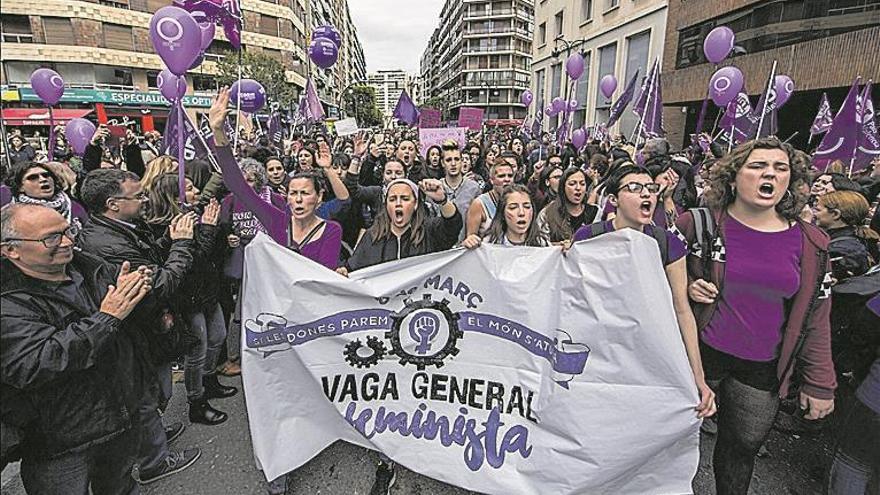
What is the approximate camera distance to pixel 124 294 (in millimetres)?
2064

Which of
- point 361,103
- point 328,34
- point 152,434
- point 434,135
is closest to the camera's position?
point 152,434

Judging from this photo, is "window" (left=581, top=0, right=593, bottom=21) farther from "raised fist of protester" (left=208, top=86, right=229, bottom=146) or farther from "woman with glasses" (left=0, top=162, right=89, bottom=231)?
"woman with glasses" (left=0, top=162, right=89, bottom=231)

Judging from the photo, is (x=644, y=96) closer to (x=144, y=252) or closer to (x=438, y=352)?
(x=438, y=352)

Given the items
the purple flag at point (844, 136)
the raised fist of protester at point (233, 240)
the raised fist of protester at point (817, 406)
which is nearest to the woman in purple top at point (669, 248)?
the raised fist of protester at point (817, 406)

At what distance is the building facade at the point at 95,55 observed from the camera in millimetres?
28203

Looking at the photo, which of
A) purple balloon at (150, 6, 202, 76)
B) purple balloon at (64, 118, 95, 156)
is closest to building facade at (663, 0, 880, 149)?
purple balloon at (150, 6, 202, 76)

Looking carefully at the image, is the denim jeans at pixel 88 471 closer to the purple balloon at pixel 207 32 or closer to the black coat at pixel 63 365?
the black coat at pixel 63 365

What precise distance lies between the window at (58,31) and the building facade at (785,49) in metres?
33.4

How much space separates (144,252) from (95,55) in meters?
35.2

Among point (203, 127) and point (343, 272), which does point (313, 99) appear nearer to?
point (203, 127)

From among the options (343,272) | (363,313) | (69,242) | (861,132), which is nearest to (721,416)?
(363,313)

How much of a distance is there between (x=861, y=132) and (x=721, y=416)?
6.69 metres

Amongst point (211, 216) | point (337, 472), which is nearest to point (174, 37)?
point (211, 216)

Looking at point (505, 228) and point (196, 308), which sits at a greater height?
point (505, 228)
